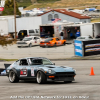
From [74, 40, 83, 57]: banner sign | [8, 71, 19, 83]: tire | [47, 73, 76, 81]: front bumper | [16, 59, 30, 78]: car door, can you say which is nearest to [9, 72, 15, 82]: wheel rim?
[8, 71, 19, 83]: tire

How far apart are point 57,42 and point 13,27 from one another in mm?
20121

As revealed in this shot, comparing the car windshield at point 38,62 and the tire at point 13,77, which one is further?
the tire at point 13,77

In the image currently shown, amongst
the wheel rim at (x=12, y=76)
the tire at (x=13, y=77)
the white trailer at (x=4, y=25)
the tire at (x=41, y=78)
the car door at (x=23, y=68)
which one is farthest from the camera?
the white trailer at (x=4, y=25)

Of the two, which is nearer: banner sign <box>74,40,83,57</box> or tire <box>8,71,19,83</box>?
tire <box>8,71,19,83</box>

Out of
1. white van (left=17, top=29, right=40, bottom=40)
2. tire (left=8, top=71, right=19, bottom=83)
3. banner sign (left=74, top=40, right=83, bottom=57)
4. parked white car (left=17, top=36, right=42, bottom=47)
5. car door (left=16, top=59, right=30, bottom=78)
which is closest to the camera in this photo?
car door (left=16, top=59, right=30, bottom=78)

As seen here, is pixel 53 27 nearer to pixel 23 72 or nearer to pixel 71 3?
pixel 23 72

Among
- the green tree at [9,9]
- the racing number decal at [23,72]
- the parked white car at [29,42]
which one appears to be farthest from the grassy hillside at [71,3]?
the racing number decal at [23,72]

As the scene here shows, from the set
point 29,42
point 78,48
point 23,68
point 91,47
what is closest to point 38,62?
point 23,68

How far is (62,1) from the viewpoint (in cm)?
18912

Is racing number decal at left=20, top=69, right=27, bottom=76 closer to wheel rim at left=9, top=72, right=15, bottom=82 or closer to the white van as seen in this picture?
wheel rim at left=9, top=72, right=15, bottom=82

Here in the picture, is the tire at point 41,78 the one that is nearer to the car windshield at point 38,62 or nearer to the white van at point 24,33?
the car windshield at point 38,62

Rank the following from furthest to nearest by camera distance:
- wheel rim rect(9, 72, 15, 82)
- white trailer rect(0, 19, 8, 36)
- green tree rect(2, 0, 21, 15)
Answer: green tree rect(2, 0, 21, 15), white trailer rect(0, 19, 8, 36), wheel rim rect(9, 72, 15, 82)

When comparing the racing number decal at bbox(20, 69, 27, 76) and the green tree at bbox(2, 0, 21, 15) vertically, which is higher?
the green tree at bbox(2, 0, 21, 15)

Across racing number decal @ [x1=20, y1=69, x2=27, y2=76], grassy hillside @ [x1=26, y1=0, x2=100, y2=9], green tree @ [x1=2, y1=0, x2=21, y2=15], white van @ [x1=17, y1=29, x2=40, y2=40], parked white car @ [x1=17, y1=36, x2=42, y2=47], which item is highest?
grassy hillside @ [x1=26, y1=0, x2=100, y2=9]
